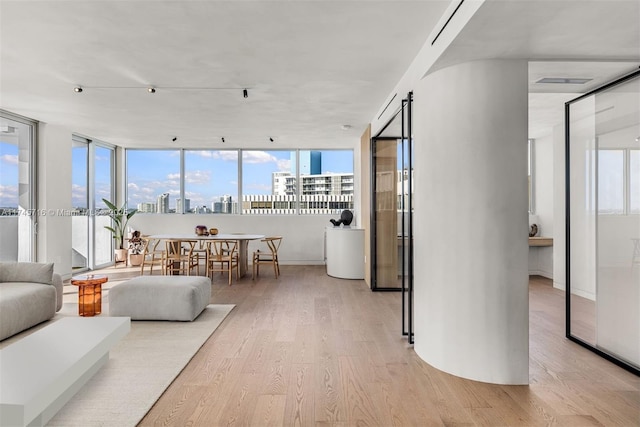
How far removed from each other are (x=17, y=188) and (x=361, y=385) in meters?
5.90

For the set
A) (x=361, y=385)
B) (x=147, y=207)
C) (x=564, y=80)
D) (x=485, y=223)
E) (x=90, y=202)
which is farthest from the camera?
(x=147, y=207)

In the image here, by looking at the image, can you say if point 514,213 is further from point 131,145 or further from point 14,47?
point 131,145

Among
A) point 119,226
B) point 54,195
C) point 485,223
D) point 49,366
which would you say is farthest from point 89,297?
point 119,226

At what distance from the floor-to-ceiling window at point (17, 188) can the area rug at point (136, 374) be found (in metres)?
3.09

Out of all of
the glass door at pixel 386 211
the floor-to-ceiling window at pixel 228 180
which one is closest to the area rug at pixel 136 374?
the glass door at pixel 386 211

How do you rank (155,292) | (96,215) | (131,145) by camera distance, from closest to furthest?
(155,292), (96,215), (131,145)

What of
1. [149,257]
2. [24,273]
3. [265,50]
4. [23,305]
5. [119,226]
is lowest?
[149,257]

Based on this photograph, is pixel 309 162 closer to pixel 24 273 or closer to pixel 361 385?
pixel 24 273

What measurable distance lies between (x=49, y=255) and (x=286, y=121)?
4.31 metres

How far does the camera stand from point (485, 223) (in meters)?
2.89

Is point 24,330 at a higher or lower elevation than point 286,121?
lower

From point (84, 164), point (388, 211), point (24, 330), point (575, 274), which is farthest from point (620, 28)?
point (84, 164)

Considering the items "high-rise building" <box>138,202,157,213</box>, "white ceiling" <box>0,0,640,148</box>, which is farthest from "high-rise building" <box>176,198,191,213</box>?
"white ceiling" <box>0,0,640,148</box>

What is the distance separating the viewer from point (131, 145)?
875 cm
